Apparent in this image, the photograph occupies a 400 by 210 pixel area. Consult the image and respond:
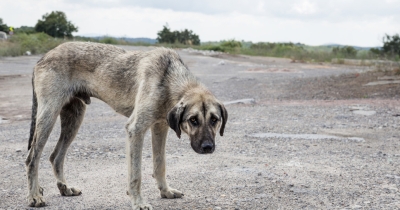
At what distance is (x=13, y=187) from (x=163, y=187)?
6.27 feet

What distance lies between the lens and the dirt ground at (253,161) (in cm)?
616

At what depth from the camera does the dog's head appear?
514 cm

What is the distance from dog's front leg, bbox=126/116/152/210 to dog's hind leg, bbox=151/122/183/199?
20.9 inches

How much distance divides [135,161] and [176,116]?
30.3 inches

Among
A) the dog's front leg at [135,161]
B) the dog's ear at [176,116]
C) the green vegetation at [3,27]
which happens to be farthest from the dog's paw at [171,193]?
the green vegetation at [3,27]

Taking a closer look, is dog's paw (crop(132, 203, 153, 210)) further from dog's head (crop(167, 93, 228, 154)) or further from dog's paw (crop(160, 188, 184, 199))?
dog's head (crop(167, 93, 228, 154))

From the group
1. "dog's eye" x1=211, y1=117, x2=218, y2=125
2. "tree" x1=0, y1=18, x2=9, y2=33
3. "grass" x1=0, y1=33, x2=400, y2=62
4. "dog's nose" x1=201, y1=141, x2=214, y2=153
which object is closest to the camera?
"dog's nose" x1=201, y1=141, x2=214, y2=153

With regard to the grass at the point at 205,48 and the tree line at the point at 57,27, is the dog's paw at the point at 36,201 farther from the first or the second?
the tree line at the point at 57,27

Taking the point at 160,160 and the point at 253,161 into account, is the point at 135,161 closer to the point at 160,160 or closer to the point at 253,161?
the point at 160,160

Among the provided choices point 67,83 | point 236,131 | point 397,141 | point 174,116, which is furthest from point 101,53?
point 397,141

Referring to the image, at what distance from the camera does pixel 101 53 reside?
21.3 ft

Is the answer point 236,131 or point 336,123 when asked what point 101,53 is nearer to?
point 236,131

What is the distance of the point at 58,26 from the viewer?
51.2 m

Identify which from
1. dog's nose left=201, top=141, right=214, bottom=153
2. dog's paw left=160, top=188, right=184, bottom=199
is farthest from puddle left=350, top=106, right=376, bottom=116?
dog's nose left=201, top=141, right=214, bottom=153
